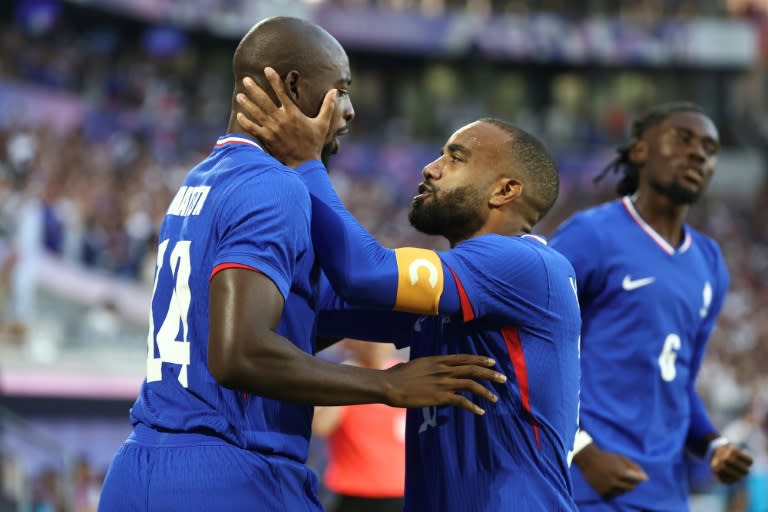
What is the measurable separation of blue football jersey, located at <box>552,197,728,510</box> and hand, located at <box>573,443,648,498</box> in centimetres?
6

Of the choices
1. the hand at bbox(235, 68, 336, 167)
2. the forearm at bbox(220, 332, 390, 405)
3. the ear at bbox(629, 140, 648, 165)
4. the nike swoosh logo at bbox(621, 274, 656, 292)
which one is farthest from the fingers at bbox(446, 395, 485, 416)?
the ear at bbox(629, 140, 648, 165)

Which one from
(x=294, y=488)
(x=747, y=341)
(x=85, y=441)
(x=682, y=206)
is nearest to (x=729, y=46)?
(x=747, y=341)

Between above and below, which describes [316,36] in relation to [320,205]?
above

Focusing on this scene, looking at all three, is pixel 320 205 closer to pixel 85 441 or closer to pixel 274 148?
pixel 274 148

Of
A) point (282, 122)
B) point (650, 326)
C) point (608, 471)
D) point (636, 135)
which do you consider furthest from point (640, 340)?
point (282, 122)

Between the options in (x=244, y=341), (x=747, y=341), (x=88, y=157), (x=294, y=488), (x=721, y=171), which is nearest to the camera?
(x=244, y=341)

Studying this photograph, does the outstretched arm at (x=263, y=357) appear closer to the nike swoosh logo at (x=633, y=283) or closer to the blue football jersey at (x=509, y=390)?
the blue football jersey at (x=509, y=390)

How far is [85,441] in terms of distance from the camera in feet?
35.9

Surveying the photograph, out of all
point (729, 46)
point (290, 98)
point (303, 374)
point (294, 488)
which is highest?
point (729, 46)

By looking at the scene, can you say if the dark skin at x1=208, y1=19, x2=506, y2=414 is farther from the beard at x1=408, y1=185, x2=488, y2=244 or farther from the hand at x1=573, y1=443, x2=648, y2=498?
the hand at x1=573, y1=443, x2=648, y2=498

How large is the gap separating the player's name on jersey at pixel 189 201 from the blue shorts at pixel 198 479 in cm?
62

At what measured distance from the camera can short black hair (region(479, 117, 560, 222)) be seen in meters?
3.64

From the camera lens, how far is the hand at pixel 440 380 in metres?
3.15

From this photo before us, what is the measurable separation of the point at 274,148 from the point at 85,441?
833cm
